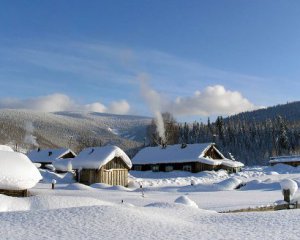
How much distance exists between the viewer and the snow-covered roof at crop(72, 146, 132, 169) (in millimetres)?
45344

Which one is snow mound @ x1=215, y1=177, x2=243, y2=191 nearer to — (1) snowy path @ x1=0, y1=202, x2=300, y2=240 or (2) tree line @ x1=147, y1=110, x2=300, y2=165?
(1) snowy path @ x1=0, y1=202, x2=300, y2=240

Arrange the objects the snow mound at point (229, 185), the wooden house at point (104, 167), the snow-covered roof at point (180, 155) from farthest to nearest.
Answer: the snow-covered roof at point (180, 155)
the wooden house at point (104, 167)
the snow mound at point (229, 185)

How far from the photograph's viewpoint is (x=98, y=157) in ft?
152

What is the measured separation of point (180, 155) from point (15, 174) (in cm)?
4018

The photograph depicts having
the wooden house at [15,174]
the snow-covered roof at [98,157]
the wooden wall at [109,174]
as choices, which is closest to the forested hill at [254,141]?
the wooden wall at [109,174]

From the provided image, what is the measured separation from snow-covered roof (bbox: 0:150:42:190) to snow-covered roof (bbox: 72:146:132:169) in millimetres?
19315

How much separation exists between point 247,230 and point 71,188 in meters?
28.8

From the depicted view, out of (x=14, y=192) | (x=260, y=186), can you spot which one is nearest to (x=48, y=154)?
(x=260, y=186)

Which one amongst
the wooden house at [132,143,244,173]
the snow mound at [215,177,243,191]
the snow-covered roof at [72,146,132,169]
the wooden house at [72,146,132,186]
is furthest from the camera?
the wooden house at [132,143,244,173]

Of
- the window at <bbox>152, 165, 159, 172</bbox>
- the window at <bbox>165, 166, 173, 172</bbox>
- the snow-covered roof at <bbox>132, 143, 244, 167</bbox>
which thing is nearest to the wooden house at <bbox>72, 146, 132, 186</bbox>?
the snow-covered roof at <bbox>132, 143, 244, 167</bbox>

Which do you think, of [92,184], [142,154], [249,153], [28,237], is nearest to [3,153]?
[28,237]

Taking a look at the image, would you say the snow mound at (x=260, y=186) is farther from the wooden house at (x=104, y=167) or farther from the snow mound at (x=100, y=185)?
the wooden house at (x=104, y=167)

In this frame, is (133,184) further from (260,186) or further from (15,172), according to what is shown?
(15,172)

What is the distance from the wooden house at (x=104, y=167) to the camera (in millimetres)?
45688
